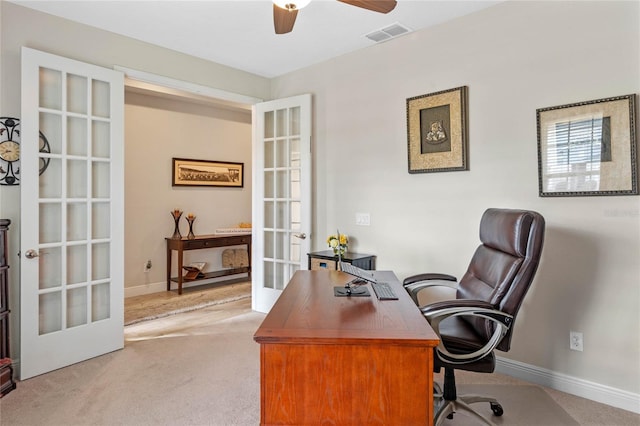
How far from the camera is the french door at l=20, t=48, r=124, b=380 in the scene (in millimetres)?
2684

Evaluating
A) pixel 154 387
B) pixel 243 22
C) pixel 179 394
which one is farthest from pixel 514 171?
pixel 154 387

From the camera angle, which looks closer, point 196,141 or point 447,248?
point 447,248

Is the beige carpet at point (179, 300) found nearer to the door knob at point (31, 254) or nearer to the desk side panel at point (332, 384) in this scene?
the door knob at point (31, 254)

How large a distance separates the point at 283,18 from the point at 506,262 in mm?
1925

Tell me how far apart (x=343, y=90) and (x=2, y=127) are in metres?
2.78

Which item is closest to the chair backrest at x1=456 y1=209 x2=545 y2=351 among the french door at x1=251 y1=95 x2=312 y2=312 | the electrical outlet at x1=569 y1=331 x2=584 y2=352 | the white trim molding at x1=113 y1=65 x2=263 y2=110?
the electrical outlet at x1=569 y1=331 x2=584 y2=352

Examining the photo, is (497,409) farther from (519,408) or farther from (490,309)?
(490,309)

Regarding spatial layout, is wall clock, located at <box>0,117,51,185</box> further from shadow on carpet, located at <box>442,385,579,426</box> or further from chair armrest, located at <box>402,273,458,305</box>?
shadow on carpet, located at <box>442,385,579,426</box>

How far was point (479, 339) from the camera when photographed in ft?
6.37

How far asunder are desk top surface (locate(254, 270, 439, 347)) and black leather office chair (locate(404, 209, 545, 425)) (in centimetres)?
23

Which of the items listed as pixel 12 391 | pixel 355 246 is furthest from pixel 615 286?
pixel 12 391

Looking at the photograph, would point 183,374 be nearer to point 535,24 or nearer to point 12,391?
point 12,391

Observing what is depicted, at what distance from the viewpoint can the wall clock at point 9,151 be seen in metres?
2.63

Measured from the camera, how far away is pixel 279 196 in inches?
168
